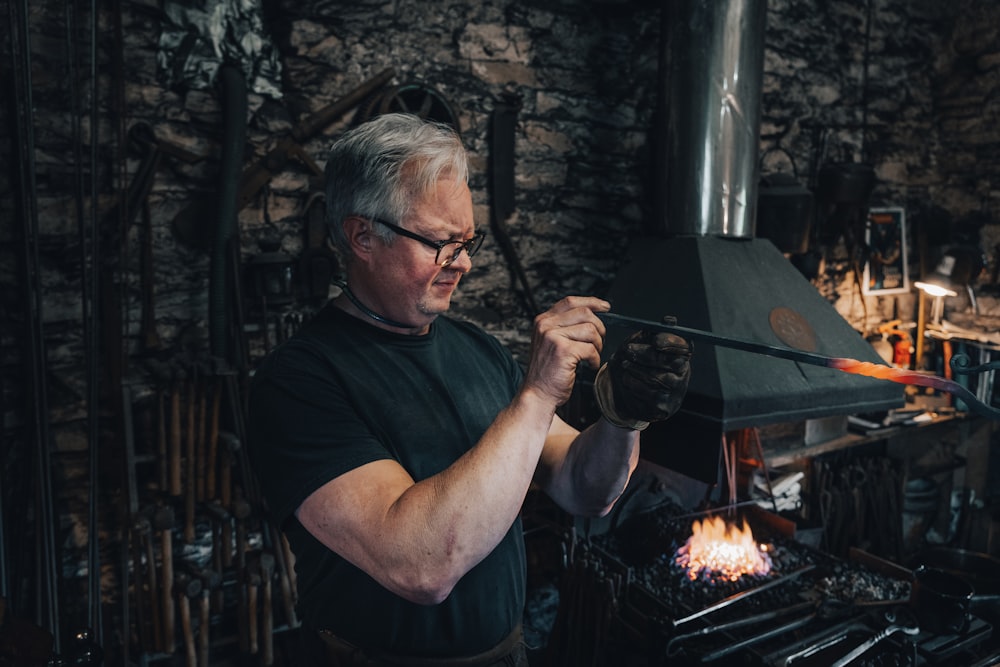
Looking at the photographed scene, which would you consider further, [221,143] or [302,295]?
[302,295]

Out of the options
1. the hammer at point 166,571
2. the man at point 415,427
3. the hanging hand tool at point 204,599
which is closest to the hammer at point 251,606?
the hanging hand tool at point 204,599

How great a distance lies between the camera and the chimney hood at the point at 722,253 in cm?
270

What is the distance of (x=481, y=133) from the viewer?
340 cm

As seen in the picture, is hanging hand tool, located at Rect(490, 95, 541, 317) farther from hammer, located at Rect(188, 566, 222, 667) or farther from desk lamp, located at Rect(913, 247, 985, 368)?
desk lamp, located at Rect(913, 247, 985, 368)

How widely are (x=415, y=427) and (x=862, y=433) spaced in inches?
142

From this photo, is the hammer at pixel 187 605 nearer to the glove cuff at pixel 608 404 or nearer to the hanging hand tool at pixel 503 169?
the glove cuff at pixel 608 404

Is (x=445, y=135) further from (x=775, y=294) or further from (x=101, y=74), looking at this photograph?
(x=775, y=294)

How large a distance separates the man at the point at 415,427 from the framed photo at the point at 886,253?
3.87m

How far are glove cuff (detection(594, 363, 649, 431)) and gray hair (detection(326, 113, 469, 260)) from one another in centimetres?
57

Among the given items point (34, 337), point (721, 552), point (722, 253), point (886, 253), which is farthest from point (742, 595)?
point (886, 253)

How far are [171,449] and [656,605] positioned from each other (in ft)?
6.61

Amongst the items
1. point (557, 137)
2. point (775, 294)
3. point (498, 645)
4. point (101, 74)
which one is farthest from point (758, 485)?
point (101, 74)

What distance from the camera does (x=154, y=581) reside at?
247 cm

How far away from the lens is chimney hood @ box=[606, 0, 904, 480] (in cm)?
270
